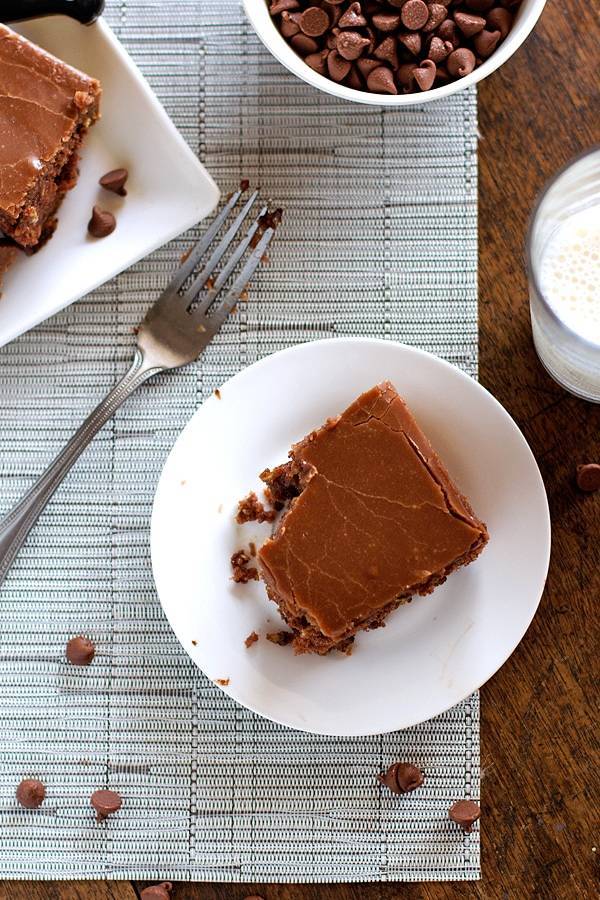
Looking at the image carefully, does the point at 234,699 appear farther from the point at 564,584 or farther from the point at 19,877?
the point at 564,584

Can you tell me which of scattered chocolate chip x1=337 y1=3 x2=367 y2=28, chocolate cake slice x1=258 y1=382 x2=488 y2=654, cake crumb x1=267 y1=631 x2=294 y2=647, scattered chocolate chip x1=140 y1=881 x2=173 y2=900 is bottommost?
scattered chocolate chip x1=140 y1=881 x2=173 y2=900

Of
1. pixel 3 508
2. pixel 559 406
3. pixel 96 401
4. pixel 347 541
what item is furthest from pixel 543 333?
pixel 3 508

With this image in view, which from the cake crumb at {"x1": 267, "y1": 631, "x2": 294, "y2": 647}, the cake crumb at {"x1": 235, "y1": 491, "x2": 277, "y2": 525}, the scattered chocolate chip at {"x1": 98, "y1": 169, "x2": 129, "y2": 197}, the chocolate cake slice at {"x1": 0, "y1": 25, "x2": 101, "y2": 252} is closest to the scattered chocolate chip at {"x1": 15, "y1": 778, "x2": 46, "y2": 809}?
the cake crumb at {"x1": 267, "y1": 631, "x2": 294, "y2": 647}

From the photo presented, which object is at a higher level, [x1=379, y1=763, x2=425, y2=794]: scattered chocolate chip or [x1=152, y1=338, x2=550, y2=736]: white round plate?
[x1=152, y1=338, x2=550, y2=736]: white round plate

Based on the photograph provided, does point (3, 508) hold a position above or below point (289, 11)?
below

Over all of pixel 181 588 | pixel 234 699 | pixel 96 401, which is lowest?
pixel 234 699

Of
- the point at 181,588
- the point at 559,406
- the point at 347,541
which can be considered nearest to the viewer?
the point at 347,541

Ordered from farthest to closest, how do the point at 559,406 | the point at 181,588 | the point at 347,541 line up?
the point at 559,406
the point at 181,588
the point at 347,541

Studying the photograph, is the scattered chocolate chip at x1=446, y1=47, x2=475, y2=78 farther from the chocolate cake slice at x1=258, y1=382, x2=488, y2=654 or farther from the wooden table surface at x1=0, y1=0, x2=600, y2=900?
the chocolate cake slice at x1=258, y1=382, x2=488, y2=654
